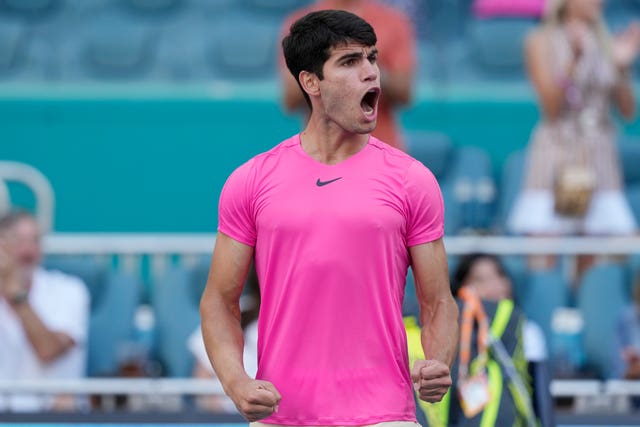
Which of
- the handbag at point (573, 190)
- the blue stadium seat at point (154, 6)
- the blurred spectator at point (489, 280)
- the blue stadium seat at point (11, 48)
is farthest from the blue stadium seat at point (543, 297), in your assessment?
the blue stadium seat at point (11, 48)

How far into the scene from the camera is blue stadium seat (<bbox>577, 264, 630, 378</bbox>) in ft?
20.3

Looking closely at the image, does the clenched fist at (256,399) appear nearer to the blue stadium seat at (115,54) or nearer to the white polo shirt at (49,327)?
the white polo shirt at (49,327)

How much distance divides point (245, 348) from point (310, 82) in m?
2.98

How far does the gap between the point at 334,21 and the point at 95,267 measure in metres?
3.91

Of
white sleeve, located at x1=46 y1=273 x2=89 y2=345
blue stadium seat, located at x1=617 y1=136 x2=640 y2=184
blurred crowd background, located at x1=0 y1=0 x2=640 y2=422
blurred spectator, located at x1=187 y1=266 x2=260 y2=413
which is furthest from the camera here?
blurred crowd background, located at x1=0 y1=0 x2=640 y2=422

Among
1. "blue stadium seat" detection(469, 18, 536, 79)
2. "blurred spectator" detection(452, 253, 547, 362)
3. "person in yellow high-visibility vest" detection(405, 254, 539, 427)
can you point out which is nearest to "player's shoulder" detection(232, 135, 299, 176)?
"person in yellow high-visibility vest" detection(405, 254, 539, 427)

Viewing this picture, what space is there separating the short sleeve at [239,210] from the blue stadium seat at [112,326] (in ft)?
10.8

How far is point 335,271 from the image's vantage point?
2.93 metres

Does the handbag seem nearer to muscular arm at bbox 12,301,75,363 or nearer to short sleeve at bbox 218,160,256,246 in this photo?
muscular arm at bbox 12,301,75,363

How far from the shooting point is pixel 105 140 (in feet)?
30.9

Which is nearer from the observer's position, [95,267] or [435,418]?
[435,418]

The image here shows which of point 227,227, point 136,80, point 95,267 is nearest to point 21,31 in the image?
point 136,80

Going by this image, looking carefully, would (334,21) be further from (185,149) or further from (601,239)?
(185,149)

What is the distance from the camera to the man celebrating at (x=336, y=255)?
293cm
